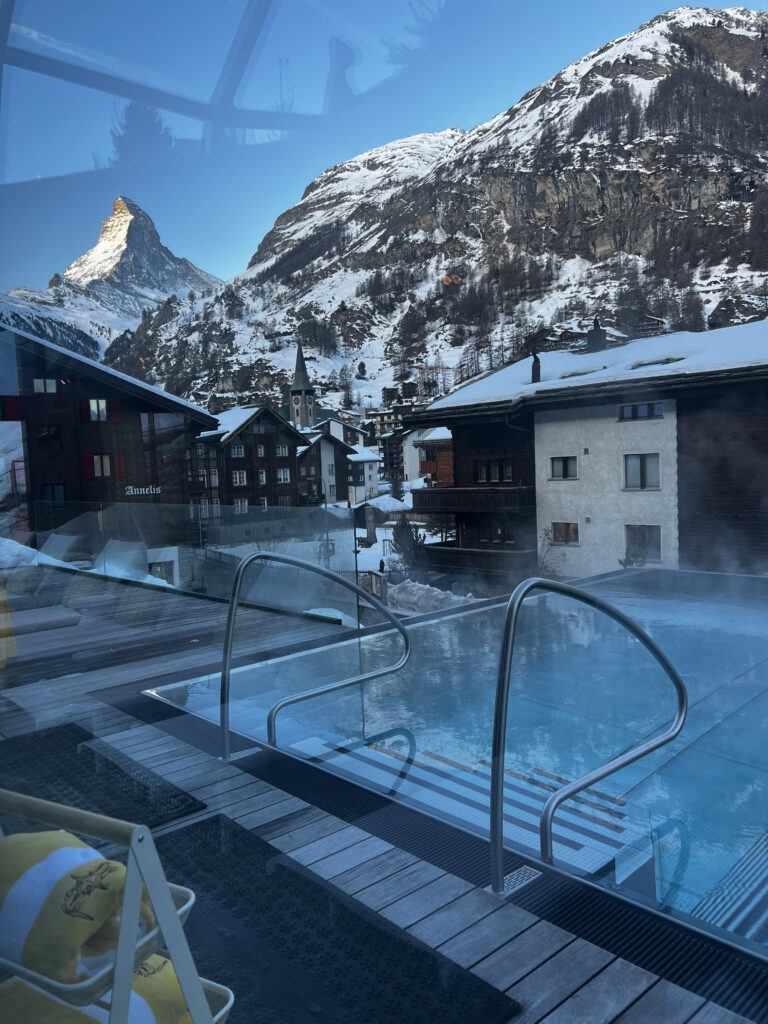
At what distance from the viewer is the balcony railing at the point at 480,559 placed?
40.8 ft

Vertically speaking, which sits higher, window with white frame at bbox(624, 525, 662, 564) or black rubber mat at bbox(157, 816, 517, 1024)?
black rubber mat at bbox(157, 816, 517, 1024)

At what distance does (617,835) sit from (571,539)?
1082cm

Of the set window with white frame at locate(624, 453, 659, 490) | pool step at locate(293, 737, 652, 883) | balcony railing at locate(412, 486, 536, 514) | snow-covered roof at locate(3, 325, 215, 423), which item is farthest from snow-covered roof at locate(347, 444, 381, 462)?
pool step at locate(293, 737, 652, 883)

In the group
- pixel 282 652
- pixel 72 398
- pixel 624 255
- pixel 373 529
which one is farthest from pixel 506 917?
pixel 624 255

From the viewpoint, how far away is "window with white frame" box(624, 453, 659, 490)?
11180mm

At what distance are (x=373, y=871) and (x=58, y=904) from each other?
750 millimetres

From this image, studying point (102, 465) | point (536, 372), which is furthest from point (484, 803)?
point (536, 372)

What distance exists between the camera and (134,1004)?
2.02 feet

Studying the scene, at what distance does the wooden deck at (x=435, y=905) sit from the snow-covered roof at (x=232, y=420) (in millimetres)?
5720

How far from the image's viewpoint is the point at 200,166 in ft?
14.6

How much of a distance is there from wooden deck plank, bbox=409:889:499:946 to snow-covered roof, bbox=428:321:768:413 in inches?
377

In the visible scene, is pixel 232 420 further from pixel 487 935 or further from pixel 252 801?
pixel 487 935

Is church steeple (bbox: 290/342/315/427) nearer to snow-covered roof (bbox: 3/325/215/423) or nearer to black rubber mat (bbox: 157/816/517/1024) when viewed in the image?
snow-covered roof (bbox: 3/325/215/423)

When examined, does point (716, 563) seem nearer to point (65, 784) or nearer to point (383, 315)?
point (383, 315)
